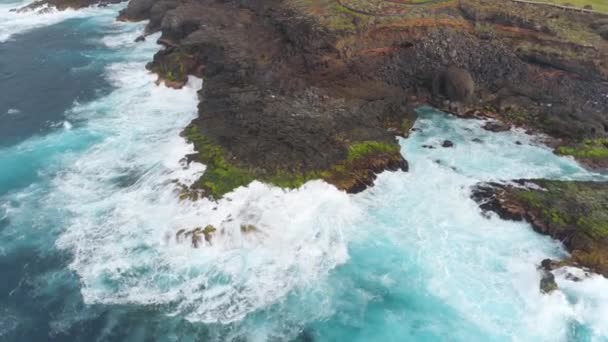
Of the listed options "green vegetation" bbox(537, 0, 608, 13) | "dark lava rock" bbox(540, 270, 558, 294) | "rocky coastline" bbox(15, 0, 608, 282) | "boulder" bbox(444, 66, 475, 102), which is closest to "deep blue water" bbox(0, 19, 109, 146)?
"rocky coastline" bbox(15, 0, 608, 282)

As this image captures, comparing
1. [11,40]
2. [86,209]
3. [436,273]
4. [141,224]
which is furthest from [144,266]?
[11,40]

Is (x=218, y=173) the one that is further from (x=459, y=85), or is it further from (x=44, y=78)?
(x=44, y=78)

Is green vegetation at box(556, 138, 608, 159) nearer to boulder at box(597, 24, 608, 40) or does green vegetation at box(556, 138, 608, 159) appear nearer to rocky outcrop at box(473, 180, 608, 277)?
rocky outcrop at box(473, 180, 608, 277)

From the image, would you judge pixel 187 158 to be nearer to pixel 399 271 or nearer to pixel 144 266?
pixel 144 266

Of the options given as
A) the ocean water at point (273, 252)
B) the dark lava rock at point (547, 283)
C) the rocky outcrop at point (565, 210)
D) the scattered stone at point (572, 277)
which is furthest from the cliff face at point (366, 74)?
the scattered stone at point (572, 277)

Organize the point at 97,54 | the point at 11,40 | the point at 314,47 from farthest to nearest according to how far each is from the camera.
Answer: the point at 11,40, the point at 97,54, the point at 314,47


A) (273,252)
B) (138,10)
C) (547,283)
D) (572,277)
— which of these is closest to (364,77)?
(273,252)
